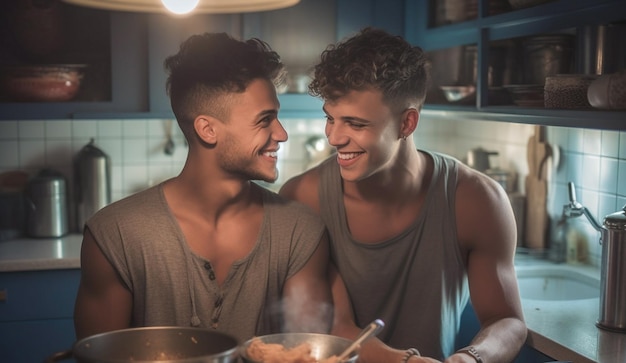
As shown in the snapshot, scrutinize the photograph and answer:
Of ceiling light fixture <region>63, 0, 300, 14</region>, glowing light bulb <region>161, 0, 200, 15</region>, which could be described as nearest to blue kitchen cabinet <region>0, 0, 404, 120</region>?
ceiling light fixture <region>63, 0, 300, 14</region>

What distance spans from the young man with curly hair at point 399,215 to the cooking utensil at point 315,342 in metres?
0.64

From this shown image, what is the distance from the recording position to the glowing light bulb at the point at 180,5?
4.85 ft

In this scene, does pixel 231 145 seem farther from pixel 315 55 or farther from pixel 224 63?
pixel 315 55

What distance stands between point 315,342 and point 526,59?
156 cm

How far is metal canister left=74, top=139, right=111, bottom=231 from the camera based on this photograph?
137 inches

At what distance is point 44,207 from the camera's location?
338cm

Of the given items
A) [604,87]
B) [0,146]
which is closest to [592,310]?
[604,87]

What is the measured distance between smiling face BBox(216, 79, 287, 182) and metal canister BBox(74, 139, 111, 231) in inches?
65.4

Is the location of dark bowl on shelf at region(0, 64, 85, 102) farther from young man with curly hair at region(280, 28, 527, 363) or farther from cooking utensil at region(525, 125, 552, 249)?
cooking utensil at region(525, 125, 552, 249)

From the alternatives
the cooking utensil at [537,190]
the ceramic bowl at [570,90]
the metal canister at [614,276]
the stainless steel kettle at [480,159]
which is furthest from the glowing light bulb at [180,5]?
the stainless steel kettle at [480,159]

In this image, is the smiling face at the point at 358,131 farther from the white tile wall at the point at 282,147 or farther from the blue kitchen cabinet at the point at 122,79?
the blue kitchen cabinet at the point at 122,79

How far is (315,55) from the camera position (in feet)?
11.5

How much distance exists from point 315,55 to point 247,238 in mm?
1666

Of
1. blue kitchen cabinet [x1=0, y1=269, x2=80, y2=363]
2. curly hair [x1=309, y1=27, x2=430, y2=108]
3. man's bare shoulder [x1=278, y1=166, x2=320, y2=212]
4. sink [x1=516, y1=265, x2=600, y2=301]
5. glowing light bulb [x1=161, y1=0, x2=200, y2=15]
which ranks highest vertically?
glowing light bulb [x1=161, y1=0, x2=200, y2=15]
